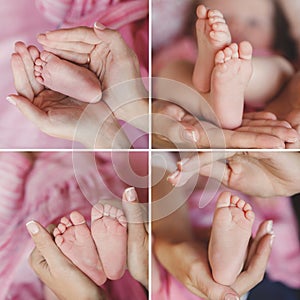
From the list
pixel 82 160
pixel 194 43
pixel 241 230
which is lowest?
pixel 241 230

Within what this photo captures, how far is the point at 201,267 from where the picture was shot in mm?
1123

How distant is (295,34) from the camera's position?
1162 millimetres

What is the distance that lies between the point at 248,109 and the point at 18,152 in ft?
1.63

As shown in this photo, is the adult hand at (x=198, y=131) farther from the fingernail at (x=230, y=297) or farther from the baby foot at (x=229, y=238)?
the fingernail at (x=230, y=297)

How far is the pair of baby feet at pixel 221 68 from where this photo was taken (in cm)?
108

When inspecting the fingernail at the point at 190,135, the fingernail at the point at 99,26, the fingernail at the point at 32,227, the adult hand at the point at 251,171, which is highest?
the fingernail at the point at 99,26

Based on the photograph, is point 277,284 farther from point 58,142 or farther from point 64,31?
point 64,31

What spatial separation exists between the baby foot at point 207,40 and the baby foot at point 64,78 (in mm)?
219

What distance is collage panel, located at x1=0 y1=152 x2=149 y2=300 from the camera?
1.12m

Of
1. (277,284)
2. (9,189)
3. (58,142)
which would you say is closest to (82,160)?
(58,142)

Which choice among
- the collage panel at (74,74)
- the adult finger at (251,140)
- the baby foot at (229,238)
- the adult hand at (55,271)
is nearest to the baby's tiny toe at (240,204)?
the baby foot at (229,238)

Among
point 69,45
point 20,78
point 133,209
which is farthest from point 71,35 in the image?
point 133,209

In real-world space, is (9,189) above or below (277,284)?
above

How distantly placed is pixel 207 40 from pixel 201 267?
1.55 feet
